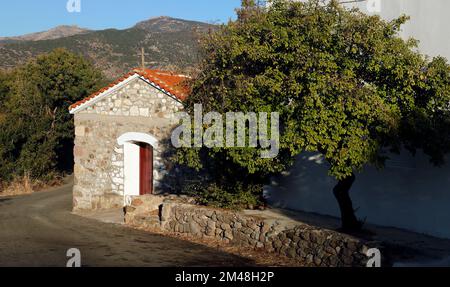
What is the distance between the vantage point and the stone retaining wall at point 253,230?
9.42 metres

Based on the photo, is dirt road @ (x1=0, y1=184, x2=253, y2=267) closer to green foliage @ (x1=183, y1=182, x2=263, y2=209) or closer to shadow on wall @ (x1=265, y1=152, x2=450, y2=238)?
green foliage @ (x1=183, y1=182, x2=263, y2=209)

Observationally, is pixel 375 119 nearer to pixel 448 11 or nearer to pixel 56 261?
pixel 448 11

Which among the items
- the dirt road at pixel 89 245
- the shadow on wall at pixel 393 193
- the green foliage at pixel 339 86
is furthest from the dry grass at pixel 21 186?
the green foliage at pixel 339 86

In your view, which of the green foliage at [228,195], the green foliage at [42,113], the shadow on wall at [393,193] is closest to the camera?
the shadow on wall at [393,193]

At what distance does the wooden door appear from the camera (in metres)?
16.9

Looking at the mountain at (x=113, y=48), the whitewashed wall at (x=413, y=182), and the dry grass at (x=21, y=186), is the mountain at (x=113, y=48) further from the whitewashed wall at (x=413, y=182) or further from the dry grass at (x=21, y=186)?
the whitewashed wall at (x=413, y=182)

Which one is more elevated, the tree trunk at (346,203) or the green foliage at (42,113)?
the green foliage at (42,113)

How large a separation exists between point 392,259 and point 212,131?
4.12 metres

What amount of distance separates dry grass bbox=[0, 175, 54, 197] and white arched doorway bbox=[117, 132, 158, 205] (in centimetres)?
813

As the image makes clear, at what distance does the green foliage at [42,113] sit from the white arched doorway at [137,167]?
8.68m

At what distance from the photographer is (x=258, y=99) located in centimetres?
1027

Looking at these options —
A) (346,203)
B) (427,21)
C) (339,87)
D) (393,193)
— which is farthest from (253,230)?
(427,21)

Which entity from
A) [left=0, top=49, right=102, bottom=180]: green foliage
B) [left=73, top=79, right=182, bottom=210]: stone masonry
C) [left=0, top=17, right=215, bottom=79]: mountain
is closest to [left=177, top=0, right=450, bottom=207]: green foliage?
[left=73, top=79, right=182, bottom=210]: stone masonry

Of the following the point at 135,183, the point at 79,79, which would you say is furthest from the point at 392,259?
the point at 79,79
